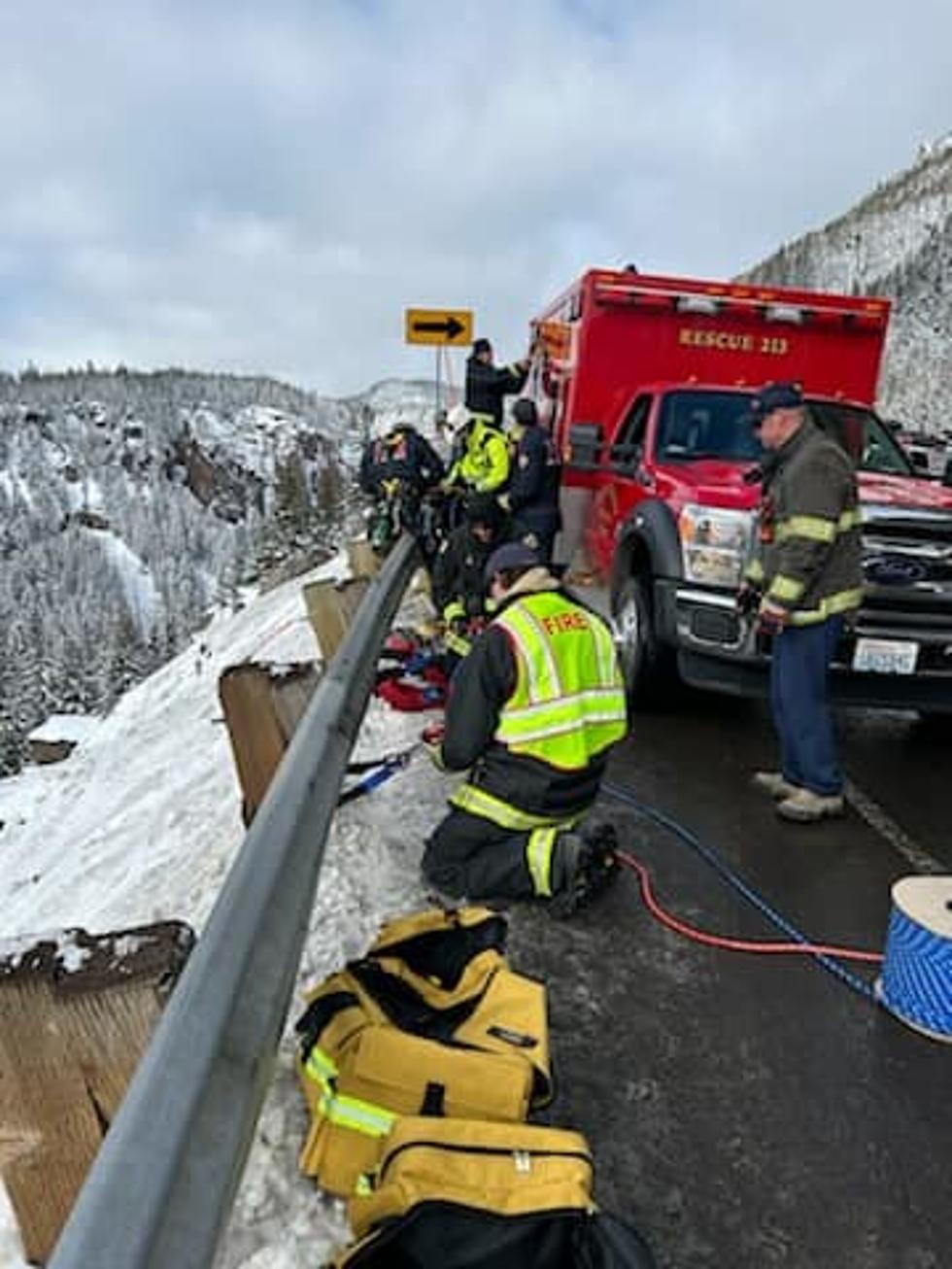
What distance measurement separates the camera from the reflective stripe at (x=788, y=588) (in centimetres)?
458

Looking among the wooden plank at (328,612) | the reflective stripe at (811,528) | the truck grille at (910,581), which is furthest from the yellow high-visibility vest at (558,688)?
the wooden plank at (328,612)

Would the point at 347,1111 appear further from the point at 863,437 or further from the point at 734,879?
the point at 863,437

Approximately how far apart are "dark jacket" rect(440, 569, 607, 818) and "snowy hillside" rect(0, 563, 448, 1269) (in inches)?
22.2

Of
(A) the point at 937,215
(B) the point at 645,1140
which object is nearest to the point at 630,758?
(B) the point at 645,1140

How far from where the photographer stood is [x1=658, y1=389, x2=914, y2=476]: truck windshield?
22.1 feet

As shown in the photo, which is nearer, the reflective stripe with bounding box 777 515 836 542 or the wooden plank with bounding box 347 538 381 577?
the reflective stripe with bounding box 777 515 836 542

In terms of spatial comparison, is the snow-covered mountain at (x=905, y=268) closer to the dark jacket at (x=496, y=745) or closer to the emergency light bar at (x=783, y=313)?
the emergency light bar at (x=783, y=313)

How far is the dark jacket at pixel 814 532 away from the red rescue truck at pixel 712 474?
51 cm

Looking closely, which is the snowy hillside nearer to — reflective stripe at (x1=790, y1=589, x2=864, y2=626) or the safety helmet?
reflective stripe at (x1=790, y1=589, x2=864, y2=626)

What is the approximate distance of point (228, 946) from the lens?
2.16 m

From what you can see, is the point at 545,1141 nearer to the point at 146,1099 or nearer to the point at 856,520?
the point at 146,1099

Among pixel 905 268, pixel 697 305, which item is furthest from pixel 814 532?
pixel 905 268

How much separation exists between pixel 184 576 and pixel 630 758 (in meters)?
141

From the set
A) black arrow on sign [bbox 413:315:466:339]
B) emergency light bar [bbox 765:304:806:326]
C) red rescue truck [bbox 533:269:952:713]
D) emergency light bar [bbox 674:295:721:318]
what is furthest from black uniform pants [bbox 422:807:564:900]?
black arrow on sign [bbox 413:315:466:339]
